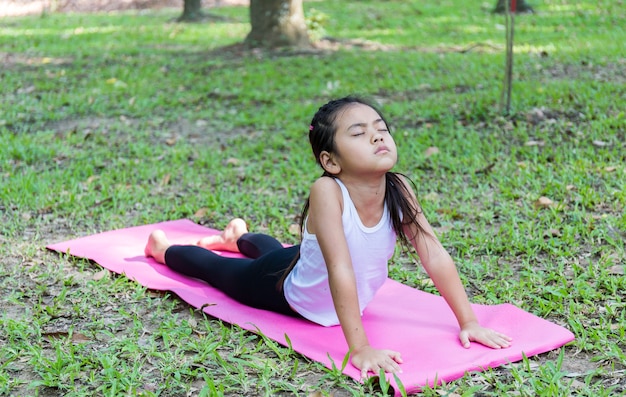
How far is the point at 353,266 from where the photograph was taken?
9.59 ft

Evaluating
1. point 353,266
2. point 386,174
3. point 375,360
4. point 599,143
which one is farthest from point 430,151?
point 375,360

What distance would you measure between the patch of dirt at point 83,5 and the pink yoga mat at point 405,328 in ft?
48.3

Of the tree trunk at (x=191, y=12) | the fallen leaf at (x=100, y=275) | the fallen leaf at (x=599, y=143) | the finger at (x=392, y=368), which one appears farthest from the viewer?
the tree trunk at (x=191, y=12)

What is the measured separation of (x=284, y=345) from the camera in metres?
2.90

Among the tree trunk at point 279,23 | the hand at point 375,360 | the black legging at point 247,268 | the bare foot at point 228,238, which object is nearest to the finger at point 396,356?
the hand at point 375,360

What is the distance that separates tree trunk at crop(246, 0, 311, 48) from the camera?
9.91 meters

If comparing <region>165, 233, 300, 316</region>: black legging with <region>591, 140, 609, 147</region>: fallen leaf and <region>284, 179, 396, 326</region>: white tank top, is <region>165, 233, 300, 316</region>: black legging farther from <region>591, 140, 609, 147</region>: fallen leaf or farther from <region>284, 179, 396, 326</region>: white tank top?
<region>591, 140, 609, 147</region>: fallen leaf

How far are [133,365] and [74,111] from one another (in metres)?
4.99

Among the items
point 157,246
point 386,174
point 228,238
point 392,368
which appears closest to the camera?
point 392,368

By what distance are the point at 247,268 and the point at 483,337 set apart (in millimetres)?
1060

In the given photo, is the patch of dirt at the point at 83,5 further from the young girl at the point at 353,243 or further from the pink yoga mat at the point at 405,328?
the young girl at the point at 353,243

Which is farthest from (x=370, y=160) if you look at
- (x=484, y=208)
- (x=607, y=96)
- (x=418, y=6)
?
(x=418, y=6)

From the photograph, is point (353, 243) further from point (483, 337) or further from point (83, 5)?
point (83, 5)

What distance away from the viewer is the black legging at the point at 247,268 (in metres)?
3.23
